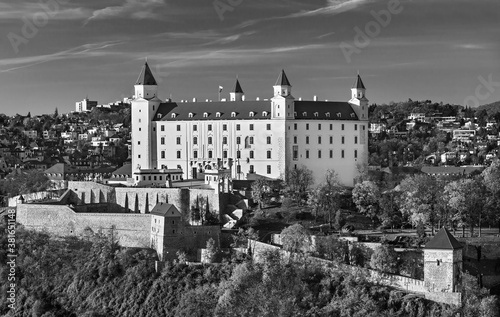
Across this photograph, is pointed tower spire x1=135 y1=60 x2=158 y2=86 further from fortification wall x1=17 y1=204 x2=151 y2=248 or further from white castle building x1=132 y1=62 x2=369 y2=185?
fortification wall x1=17 y1=204 x2=151 y2=248

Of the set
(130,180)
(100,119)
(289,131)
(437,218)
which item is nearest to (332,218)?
(437,218)

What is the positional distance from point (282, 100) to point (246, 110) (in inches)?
138

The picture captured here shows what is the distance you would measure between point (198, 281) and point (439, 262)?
45.9ft

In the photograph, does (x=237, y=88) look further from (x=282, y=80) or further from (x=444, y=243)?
(x=444, y=243)

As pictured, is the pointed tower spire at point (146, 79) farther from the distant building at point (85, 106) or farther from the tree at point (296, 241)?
the distant building at point (85, 106)

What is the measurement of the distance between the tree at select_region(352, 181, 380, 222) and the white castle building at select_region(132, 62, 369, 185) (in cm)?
759

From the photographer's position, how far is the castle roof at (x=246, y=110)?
7044 cm

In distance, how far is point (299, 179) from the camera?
67250 mm

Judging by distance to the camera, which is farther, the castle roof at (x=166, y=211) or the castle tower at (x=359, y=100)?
the castle tower at (x=359, y=100)

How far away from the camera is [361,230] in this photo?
56969mm

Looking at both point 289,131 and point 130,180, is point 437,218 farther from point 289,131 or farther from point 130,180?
point 130,180

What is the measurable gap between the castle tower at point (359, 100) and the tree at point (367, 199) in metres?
10.9

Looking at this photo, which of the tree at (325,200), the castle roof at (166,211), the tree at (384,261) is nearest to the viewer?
the tree at (384,261)

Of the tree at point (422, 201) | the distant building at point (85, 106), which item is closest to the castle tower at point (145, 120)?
the tree at point (422, 201)
